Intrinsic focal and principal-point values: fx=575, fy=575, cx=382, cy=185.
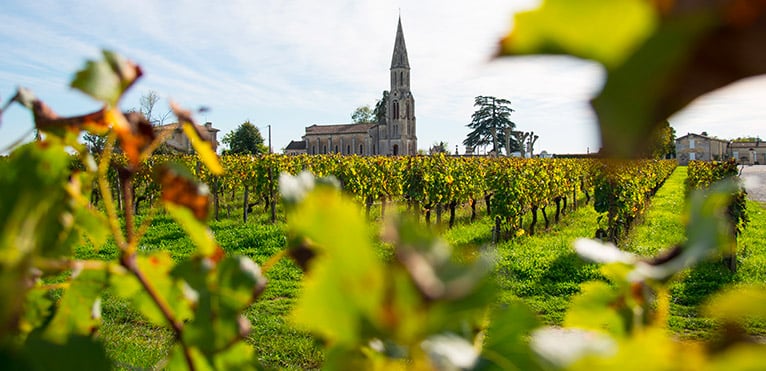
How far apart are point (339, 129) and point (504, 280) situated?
7463 centimetres

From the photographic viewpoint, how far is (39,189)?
365 millimetres

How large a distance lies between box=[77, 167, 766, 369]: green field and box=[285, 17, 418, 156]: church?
5855cm

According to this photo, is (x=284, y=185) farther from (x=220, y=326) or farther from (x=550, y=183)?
(x=550, y=183)

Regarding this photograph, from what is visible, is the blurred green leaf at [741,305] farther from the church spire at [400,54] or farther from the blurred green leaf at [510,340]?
the church spire at [400,54]

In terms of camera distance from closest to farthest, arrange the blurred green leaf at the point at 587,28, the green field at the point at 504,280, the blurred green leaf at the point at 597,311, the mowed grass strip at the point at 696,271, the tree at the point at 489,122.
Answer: the blurred green leaf at the point at 587,28, the blurred green leaf at the point at 597,311, the green field at the point at 504,280, the mowed grass strip at the point at 696,271, the tree at the point at 489,122

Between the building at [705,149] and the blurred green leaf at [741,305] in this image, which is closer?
the blurred green leaf at [741,305]

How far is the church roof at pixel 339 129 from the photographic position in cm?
7469

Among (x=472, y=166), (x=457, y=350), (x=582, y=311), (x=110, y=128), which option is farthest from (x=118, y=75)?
(x=472, y=166)

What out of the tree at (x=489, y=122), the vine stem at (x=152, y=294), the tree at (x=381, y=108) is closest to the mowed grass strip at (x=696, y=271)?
the vine stem at (x=152, y=294)

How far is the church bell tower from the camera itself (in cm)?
7262

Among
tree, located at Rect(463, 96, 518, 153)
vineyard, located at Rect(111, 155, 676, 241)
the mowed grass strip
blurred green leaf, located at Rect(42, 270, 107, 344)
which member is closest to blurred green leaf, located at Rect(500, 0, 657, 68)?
blurred green leaf, located at Rect(42, 270, 107, 344)

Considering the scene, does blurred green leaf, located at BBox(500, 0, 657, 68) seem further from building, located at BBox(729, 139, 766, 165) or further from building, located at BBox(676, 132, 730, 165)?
building, located at BBox(729, 139, 766, 165)

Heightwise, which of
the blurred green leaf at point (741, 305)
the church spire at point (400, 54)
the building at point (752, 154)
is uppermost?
the church spire at point (400, 54)

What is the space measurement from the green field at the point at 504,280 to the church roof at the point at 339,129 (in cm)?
5959
